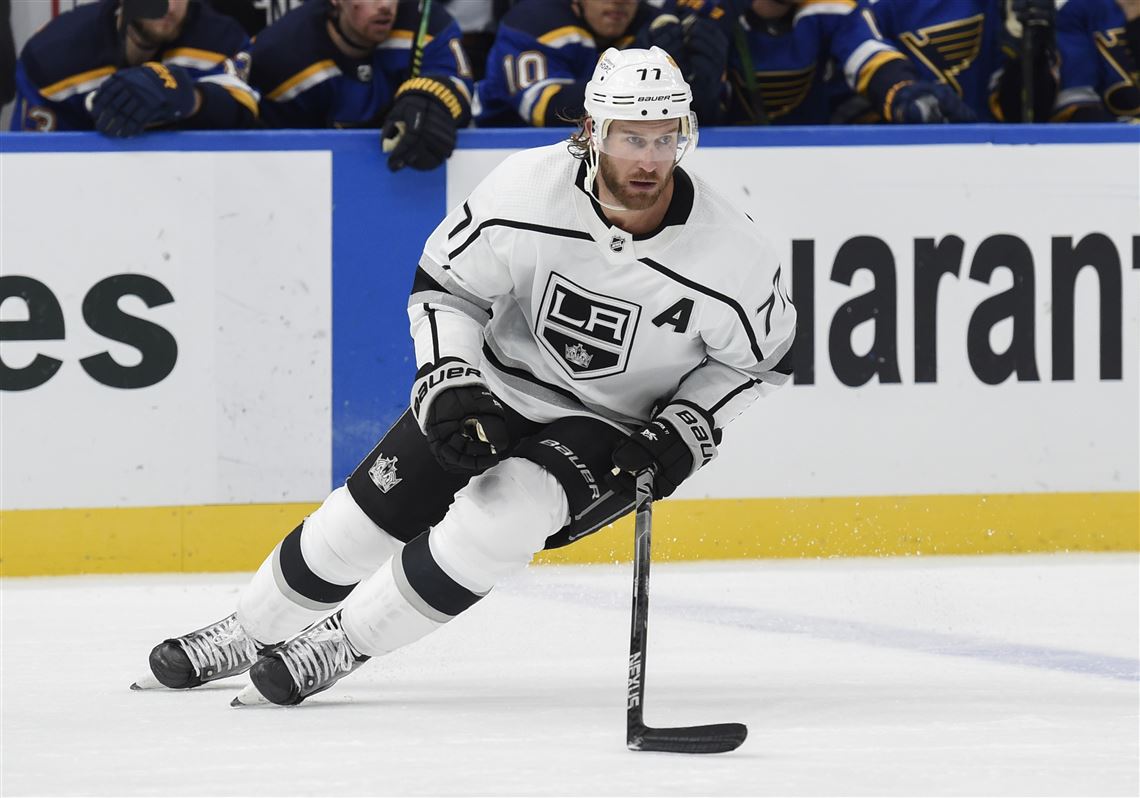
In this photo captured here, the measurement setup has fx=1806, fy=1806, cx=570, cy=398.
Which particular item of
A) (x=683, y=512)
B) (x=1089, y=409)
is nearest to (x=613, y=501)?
(x=683, y=512)

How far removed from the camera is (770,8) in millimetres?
4801

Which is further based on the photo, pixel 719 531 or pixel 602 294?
pixel 719 531

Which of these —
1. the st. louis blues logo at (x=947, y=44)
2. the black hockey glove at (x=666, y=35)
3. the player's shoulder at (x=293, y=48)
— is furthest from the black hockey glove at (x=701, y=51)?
the player's shoulder at (x=293, y=48)

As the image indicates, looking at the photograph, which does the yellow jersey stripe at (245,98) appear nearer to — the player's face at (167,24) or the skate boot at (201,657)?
the player's face at (167,24)

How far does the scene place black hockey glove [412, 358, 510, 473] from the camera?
275 cm

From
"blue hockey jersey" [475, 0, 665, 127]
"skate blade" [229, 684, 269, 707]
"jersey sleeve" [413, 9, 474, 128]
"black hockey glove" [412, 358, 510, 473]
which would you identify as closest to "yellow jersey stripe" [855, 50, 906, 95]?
"blue hockey jersey" [475, 0, 665, 127]

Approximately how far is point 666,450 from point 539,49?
2.08 meters

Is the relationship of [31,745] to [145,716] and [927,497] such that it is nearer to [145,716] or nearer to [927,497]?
[145,716]

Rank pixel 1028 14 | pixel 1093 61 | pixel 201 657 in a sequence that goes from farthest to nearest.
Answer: pixel 1093 61, pixel 1028 14, pixel 201 657

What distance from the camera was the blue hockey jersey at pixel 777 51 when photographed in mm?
4766

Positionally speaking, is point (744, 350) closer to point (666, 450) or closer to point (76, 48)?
point (666, 450)

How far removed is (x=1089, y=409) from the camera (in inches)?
183

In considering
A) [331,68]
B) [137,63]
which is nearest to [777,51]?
[331,68]

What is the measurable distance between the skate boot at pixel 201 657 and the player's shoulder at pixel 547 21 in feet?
6.79
